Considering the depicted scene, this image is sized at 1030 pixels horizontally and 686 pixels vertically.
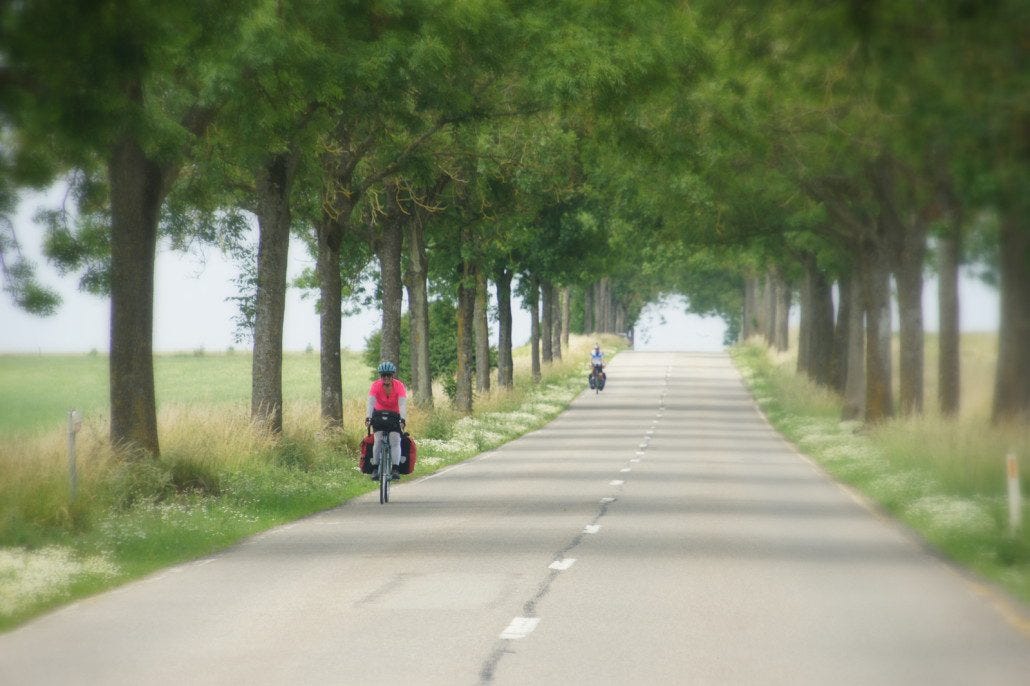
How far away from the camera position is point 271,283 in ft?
90.2

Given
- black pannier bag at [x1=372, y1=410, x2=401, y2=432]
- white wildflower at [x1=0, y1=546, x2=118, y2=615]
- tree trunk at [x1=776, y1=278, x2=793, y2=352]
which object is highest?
tree trunk at [x1=776, y1=278, x2=793, y2=352]

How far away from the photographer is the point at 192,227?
30.6 metres

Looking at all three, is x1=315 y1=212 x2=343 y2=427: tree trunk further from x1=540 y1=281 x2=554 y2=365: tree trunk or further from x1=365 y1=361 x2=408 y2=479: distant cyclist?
x1=540 y1=281 x2=554 y2=365: tree trunk

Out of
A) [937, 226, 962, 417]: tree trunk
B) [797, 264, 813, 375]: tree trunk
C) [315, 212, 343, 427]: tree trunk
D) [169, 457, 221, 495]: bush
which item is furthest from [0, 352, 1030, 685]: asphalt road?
[797, 264, 813, 375]: tree trunk

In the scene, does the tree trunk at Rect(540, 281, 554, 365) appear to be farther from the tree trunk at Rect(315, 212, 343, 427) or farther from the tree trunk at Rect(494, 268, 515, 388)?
the tree trunk at Rect(315, 212, 343, 427)

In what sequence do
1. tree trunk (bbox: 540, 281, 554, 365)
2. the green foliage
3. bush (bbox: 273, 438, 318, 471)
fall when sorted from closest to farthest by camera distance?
bush (bbox: 273, 438, 318, 471)
tree trunk (bbox: 540, 281, 554, 365)
the green foliage

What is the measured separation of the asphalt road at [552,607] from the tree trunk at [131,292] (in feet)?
8.80

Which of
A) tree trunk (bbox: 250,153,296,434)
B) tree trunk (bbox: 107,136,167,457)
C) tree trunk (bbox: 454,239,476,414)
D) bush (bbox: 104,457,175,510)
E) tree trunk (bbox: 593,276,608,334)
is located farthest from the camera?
tree trunk (bbox: 593,276,608,334)

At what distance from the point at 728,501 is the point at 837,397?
2714cm

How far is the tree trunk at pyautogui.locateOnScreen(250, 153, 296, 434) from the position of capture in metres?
27.4

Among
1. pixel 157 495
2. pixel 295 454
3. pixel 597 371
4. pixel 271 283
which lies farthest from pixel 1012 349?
pixel 597 371

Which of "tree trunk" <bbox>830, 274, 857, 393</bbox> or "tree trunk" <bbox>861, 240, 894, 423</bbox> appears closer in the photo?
"tree trunk" <bbox>861, 240, 894, 423</bbox>

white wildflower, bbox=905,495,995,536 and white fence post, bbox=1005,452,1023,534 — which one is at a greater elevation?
white fence post, bbox=1005,452,1023,534

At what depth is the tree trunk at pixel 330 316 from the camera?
31766 millimetres
